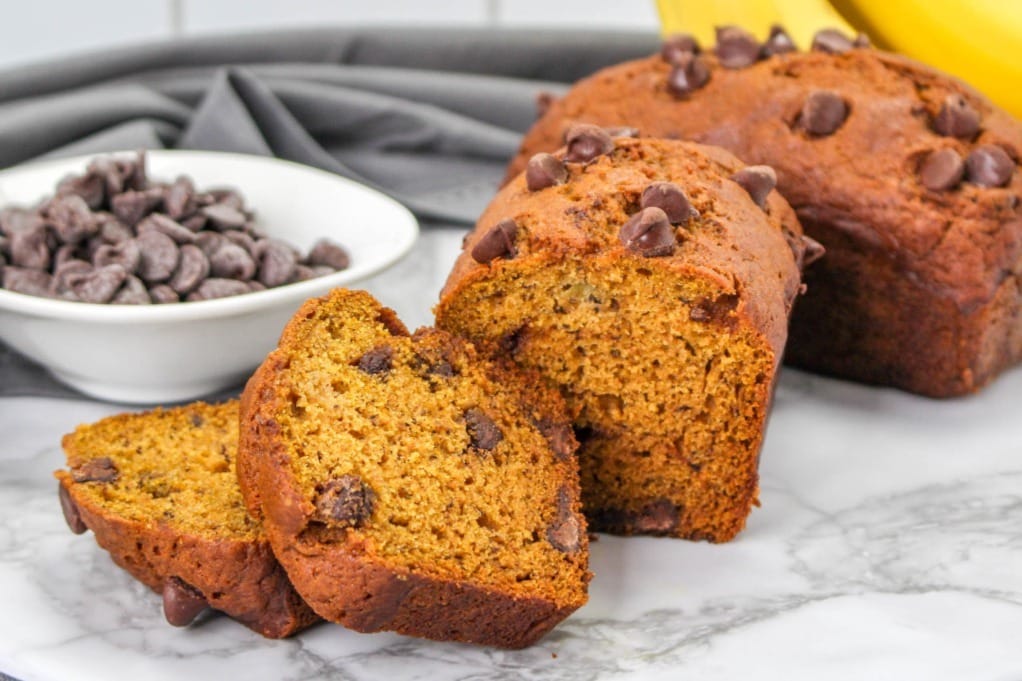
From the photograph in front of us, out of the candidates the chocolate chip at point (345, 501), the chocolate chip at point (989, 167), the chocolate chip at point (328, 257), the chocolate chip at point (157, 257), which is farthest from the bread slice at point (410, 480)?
the chocolate chip at point (989, 167)

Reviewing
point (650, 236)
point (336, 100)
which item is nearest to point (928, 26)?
point (650, 236)

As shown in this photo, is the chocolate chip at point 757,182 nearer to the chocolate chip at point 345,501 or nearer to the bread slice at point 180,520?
the chocolate chip at point 345,501

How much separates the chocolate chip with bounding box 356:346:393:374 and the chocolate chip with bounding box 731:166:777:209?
923mm

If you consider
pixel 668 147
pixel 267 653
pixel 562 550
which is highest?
pixel 668 147

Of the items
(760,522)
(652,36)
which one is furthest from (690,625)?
(652,36)

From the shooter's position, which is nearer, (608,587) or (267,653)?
(267,653)

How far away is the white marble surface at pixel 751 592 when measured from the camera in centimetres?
237

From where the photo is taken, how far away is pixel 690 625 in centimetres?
252

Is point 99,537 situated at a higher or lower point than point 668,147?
lower

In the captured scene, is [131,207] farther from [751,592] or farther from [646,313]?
[751,592]

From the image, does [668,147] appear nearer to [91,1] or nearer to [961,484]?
[961,484]

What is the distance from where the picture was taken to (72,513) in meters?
2.58

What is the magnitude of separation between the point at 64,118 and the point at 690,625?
2947 mm

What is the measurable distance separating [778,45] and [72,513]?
7.34 feet
